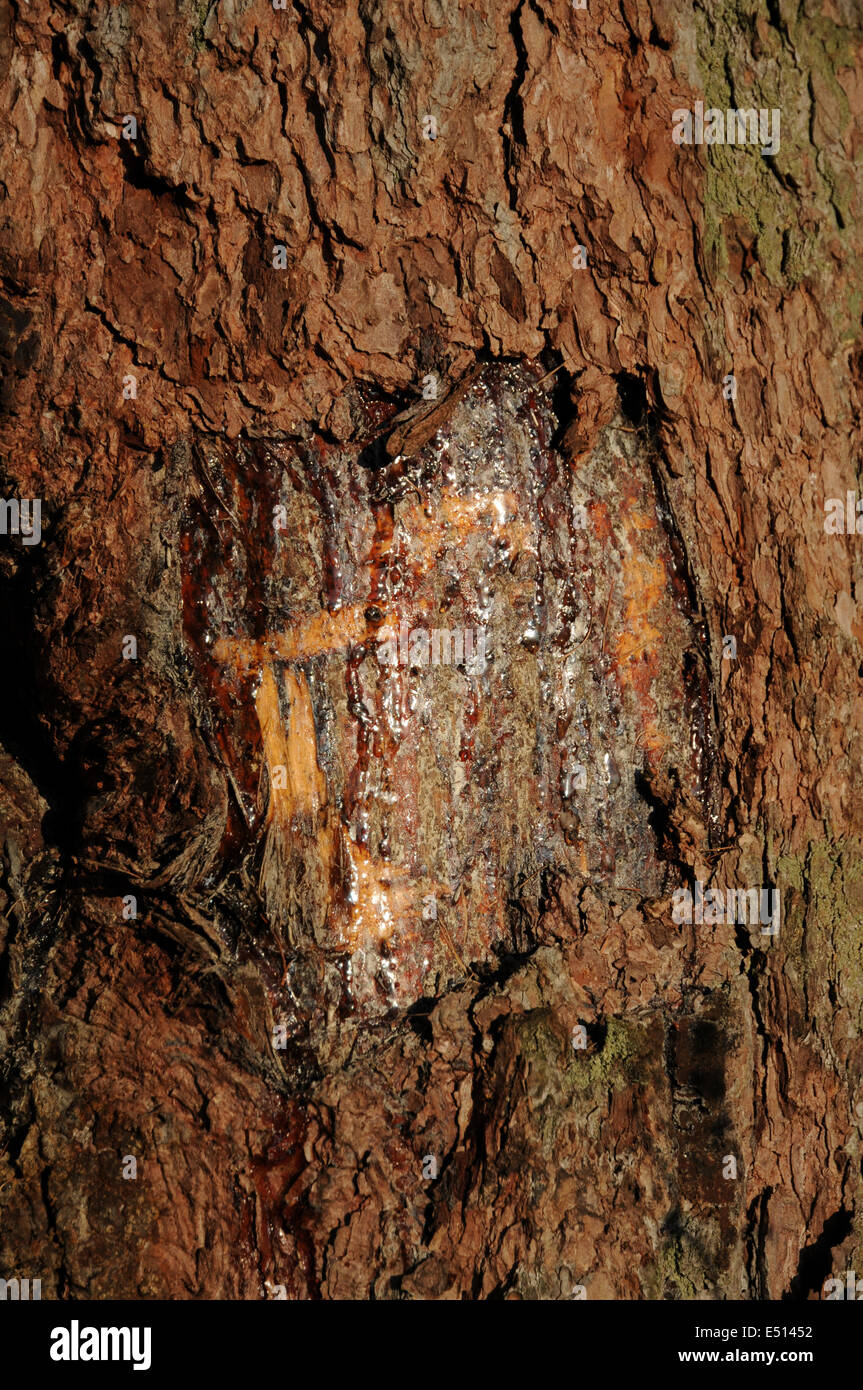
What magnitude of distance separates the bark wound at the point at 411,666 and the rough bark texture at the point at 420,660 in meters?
0.01

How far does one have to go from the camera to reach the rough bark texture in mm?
2590

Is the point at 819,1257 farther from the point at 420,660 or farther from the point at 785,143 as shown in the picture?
the point at 785,143

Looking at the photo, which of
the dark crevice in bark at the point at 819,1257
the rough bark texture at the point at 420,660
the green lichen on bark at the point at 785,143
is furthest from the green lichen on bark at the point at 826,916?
the green lichen on bark at the point at 785,143

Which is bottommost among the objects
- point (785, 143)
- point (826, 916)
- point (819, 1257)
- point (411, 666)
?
point (819, 1257)

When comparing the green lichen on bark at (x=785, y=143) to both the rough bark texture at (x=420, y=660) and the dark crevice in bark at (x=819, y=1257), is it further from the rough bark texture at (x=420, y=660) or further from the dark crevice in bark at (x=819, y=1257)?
the dark crevice in bark at (x=819, y=1257)

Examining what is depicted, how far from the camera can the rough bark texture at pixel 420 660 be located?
259cm

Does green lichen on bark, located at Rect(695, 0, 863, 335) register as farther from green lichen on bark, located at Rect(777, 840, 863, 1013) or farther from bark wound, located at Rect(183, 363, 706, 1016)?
green lichen on bark, located at Rect(777, 840, 863, 1013)

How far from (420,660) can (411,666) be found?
0.03 m

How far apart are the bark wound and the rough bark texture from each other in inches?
0.4

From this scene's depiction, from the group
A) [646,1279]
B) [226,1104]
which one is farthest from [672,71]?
[646,1279]

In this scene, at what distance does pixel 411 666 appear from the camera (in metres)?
2.76

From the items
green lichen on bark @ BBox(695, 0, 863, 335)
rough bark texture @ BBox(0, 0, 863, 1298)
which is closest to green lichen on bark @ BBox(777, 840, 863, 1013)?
rough bark texture @ BBox(0, 0, 863, 1298)

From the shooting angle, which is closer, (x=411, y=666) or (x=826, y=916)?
(x=411, y=666)

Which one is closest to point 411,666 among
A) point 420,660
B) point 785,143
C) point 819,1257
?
point 420,660
